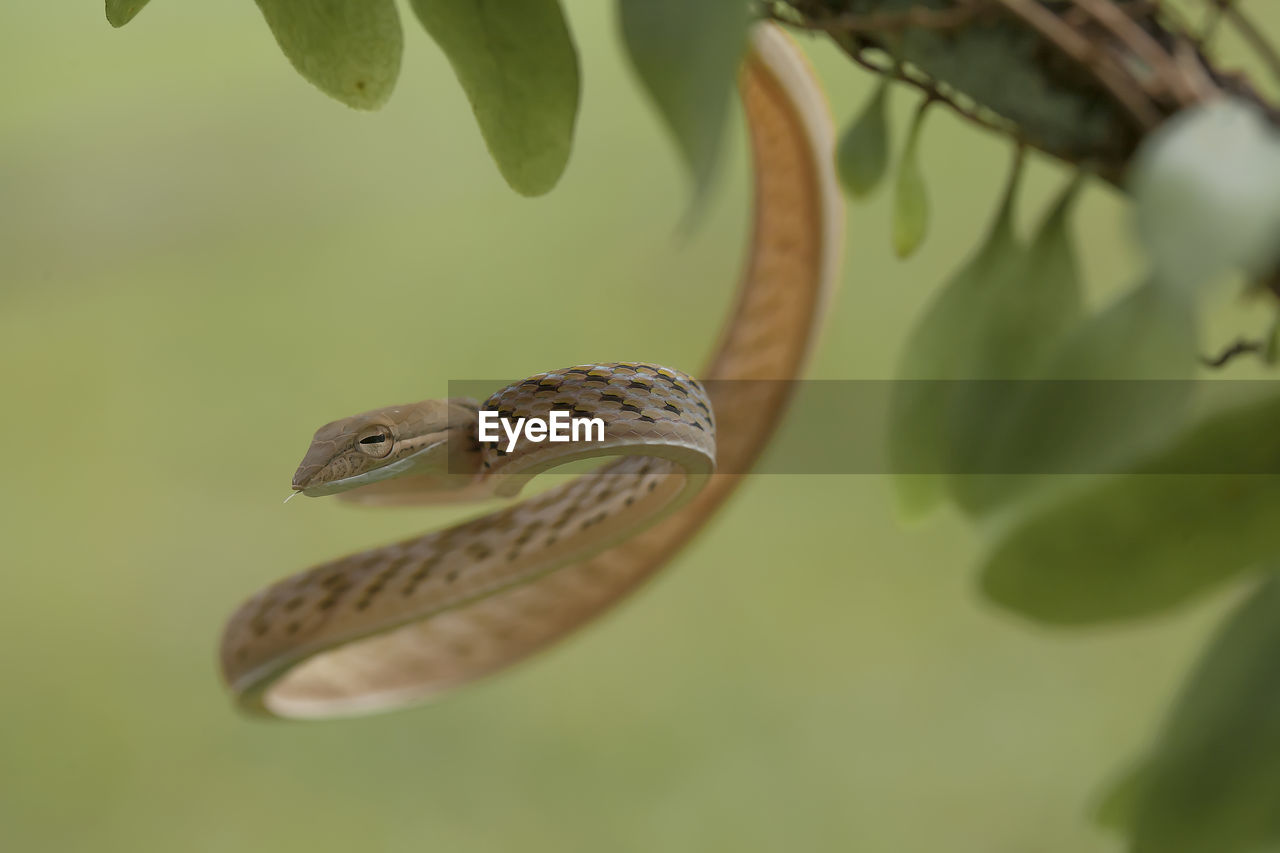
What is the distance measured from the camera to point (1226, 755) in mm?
367

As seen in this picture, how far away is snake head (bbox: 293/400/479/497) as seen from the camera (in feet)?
1.56

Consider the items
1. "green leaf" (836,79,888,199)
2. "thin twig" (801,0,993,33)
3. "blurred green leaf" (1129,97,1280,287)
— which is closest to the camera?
"blurred green leaf" (1129,97,1280,287)

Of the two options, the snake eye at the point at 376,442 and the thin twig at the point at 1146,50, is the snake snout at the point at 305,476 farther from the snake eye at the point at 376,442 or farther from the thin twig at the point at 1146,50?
the thin twig at the point at 1146,50

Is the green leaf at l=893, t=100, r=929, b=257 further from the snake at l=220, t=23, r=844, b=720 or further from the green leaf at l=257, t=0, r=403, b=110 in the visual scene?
the green leaf at l=257, t=0, r=403, b=110

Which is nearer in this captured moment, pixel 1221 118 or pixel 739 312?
pixel 1221 118

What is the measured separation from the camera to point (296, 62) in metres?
0.43

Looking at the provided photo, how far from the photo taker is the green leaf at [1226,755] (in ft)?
1.18

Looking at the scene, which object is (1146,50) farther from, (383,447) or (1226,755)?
(383,447)

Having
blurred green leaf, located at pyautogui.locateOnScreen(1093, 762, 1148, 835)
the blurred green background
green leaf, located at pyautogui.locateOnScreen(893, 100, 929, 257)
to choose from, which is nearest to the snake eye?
green leaf, located at pyautogui.locateOnScreen(893, 100, 929, 257)

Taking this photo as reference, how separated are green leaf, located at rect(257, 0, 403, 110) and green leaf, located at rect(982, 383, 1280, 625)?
0.34 m

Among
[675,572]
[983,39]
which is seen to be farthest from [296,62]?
[675,572]

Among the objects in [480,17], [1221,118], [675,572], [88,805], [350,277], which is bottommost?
[88,805]

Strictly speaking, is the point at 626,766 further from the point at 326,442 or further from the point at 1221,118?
the point at 1221,118

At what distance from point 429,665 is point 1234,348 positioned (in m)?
0.60
